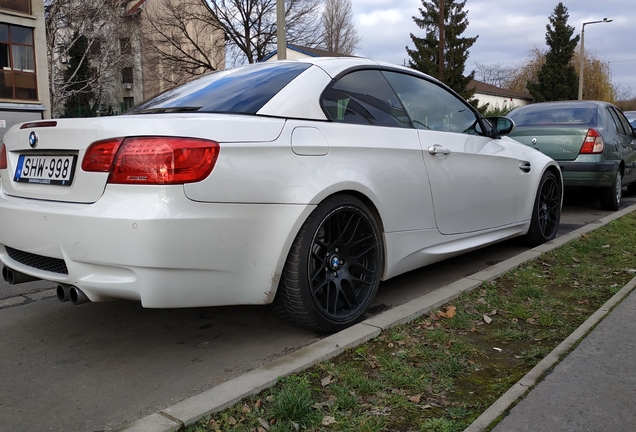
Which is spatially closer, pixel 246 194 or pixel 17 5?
pixel 246 194

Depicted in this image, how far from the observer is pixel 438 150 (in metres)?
3.95

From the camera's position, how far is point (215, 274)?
2.73 m

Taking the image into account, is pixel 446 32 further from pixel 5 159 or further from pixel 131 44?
pixel 5 159

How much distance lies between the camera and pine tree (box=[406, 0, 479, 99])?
145 feet

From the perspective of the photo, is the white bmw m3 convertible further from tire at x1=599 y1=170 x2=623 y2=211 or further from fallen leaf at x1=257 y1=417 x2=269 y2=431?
tire at x1=599 y1=170 x2=623 y2=211

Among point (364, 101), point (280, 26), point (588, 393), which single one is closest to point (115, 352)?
point (364, 101)

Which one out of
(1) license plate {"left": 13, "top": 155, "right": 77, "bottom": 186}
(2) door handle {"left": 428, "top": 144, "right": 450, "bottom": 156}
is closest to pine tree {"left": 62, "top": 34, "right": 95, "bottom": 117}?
(1) license plate {"left": 13, "top": 155, "right": 77, "bottom": 186}

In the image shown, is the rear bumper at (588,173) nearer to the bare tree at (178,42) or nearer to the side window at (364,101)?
the side window at (364,101)

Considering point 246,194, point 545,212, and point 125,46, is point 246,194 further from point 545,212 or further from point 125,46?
point 125,46

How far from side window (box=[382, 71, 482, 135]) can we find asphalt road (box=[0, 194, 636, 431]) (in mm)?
1217

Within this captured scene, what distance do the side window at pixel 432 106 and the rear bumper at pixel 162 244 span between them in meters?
1.46

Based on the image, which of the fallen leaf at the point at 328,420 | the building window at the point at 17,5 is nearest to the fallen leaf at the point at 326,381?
the fallen leaf at the point at 328,420

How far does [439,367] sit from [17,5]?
1227 inches

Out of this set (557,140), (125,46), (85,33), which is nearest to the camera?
(557,140)
